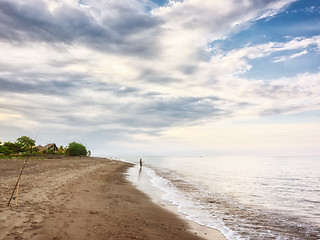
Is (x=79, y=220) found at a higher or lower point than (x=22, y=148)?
lower

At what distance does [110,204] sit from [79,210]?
2926mm

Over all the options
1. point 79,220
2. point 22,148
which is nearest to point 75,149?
point 22,148

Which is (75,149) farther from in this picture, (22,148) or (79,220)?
(79,220)

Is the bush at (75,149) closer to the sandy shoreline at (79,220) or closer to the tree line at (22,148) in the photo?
the tree line at (22,148)

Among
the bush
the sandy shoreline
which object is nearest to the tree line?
the bush

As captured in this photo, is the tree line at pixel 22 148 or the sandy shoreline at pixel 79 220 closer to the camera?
the sandy shoreline at pixel 79 220

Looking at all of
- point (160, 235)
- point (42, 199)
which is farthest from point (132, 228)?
point (42, 199)

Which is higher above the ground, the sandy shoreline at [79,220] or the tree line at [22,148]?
the tree line at [22,148]

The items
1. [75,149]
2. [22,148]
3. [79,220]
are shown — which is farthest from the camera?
[75,149]

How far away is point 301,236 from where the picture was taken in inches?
413

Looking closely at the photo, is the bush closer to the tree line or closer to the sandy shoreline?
the tree line

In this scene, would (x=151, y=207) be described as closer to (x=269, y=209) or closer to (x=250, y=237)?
(x=250, y=237)

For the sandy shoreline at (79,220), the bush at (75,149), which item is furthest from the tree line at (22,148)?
the sandy shoreline at (79,220)

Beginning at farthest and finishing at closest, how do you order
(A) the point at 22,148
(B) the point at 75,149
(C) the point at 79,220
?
(B) the point at 75,149
(A) the point at 22,148
(C) the point at 79,220
